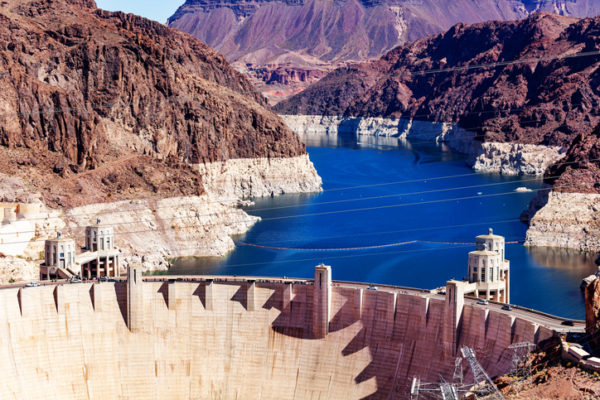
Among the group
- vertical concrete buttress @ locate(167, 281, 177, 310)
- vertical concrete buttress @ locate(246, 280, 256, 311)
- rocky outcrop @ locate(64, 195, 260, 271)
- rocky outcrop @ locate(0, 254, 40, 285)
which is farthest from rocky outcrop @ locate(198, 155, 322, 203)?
vertical concrete buttress @ locate(246, 280, 256, 311)

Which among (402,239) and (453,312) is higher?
(453,312)

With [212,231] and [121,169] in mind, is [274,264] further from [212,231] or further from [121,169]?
[121,169]

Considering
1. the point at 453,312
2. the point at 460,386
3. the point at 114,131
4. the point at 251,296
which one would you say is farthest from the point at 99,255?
the point at 114,131

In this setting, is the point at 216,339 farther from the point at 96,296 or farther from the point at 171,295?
the point at 96,296

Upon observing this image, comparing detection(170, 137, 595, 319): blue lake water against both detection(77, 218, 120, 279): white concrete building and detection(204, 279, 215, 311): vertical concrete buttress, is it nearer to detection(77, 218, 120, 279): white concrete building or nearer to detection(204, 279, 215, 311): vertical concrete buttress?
detection(77, 218, 120, 279): white concrete building

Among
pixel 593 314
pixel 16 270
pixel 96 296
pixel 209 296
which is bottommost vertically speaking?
pixel 16 270

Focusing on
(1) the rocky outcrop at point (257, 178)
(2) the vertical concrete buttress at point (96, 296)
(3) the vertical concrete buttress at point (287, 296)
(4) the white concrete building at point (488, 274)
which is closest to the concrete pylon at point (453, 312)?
(4) the white concrete building at point (488, 274)
